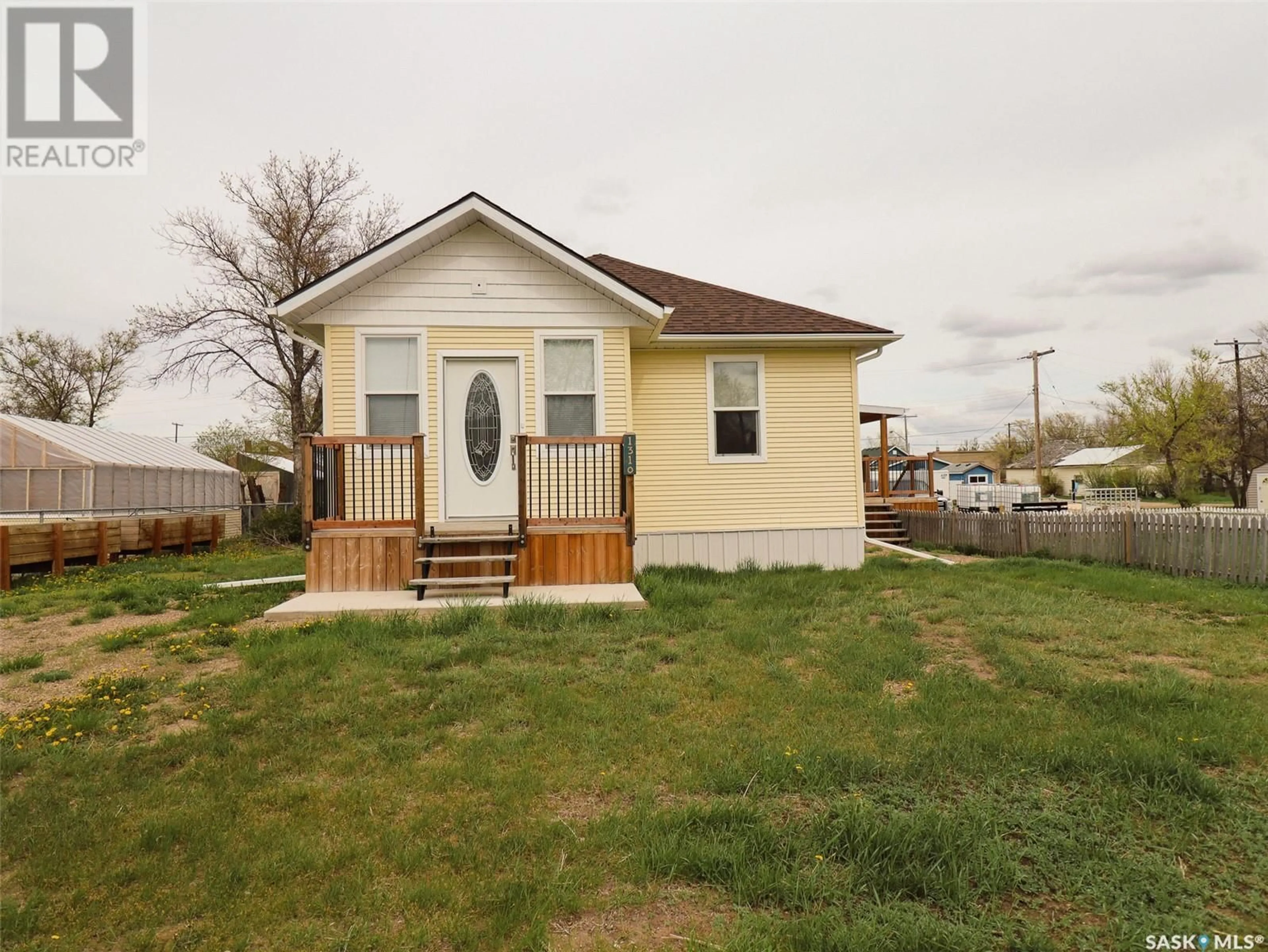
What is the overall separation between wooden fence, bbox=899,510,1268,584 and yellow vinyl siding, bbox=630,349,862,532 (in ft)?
16.1

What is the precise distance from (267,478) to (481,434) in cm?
3077

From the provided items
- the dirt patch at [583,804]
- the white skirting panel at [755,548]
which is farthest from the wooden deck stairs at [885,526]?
the dirt patch at [583,804]

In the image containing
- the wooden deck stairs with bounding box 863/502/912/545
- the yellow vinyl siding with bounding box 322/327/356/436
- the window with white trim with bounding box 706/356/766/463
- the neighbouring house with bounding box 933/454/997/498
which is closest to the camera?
the yellow vinyl siding with bounding box 322/327/356/436

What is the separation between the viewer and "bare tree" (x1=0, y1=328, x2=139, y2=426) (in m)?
31.2

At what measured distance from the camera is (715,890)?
101 inches

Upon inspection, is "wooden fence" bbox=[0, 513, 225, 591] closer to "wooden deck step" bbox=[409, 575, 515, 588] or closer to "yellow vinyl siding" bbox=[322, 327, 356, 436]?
"yellow vinyl siding" bbox=[322, 327, 356, 436]

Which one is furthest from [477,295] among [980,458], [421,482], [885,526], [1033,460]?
[980,458]

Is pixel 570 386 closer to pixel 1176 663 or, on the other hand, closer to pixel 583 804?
pixel 583 804

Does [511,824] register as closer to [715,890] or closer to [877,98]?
[715,890]

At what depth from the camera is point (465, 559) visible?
7082 millimetres

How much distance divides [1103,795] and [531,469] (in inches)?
263

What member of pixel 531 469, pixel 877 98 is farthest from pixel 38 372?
pixel 877 98

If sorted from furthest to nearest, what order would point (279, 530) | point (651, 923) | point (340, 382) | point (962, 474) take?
point (962, 474) < point (279, 530) < point (340, 382) < point (651, 923)

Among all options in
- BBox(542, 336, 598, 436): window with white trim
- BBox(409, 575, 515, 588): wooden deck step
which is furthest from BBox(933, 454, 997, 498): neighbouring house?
Answer: BBox(409, 575, 515, 588): wooden deck step
